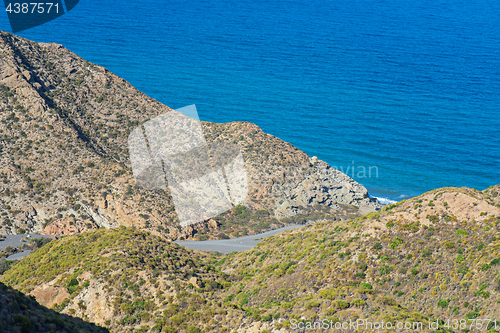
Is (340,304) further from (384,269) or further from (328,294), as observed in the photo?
(384,269)

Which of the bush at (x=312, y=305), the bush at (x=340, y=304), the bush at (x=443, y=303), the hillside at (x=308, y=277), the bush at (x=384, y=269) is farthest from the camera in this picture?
the bush at (x=384, y=269)

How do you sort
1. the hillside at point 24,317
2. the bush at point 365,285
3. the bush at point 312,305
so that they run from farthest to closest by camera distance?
the bush at point 365,285, the bush at point 312,305, the hillside at point 24,317

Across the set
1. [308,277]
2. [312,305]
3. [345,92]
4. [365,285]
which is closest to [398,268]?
[365,285]

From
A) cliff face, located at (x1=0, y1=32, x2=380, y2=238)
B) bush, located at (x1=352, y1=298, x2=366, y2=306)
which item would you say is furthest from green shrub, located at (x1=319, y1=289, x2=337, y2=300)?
cliff face, located at (x1=0, y1=32, x2=380, y2=238)

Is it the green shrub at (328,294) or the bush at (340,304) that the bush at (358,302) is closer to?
the bush at (340,304)

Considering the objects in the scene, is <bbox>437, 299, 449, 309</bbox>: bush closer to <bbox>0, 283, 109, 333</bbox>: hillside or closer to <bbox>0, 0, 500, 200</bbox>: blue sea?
<bbox>0, 283, 109, 333</bbox>: hillside

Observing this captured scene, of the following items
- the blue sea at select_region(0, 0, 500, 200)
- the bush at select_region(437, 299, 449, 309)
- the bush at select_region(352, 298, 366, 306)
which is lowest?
the bush at select_region(352, 298, 366, 306)

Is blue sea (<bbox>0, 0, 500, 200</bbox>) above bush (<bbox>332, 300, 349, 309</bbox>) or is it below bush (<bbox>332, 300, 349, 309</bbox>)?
above

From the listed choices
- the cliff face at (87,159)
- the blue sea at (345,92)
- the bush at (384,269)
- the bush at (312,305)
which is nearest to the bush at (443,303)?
the bush at (384,269)
